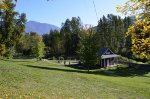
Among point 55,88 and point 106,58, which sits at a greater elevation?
point 106,58

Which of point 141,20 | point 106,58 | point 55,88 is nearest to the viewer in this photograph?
point 141,20

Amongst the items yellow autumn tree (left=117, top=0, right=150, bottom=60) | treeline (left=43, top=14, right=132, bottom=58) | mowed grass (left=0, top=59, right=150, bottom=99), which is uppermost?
treeline (left=43, top=14, right=132, bottom=58)

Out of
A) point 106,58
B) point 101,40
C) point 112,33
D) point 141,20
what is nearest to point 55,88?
point 141,20

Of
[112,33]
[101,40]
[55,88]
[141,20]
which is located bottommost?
[55,88]

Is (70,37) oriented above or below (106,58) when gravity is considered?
above

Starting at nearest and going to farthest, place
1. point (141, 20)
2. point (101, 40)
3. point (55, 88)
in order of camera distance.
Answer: point (141, 20) < point (55, 88) < point (101, 40)

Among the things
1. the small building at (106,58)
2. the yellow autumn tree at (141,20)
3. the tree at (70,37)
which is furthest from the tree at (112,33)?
the yellow autumn tree at (141,20)

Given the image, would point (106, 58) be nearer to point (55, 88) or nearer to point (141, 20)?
point (55, 88)

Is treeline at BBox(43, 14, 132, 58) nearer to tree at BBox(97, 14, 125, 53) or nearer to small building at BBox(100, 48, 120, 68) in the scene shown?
tree at BBox(97, 14, 125, 53)

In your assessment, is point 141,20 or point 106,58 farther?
point 106,58

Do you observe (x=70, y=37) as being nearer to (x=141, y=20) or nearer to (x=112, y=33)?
(x=112, y=33)

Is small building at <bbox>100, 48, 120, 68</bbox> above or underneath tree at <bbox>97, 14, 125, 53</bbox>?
underneath

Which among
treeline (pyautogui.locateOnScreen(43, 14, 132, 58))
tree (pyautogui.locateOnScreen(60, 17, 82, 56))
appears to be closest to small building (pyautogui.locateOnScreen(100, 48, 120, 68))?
treeline (pyautogui.locateOnScreen(43, 14, 132, 58))

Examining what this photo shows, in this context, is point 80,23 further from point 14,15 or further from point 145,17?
point 145,17
